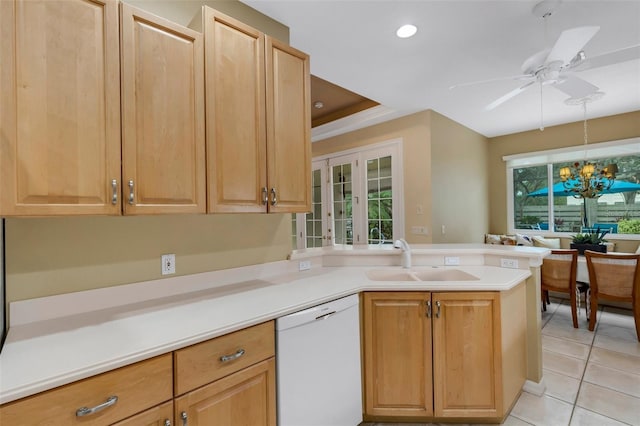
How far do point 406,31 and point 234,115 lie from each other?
157cm

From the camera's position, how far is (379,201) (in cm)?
446

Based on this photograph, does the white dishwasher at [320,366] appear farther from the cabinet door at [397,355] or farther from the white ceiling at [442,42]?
the white ceiling at [442,42]

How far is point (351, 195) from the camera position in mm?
4750

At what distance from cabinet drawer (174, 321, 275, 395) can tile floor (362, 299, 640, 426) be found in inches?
42.6

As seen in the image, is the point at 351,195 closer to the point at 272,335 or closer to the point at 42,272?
the point at 272,335

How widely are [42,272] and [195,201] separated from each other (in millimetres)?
713

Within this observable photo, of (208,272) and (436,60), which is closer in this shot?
(208,272)

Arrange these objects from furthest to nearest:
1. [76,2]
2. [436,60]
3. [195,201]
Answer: [436,60] < [195,201] < [76,2]

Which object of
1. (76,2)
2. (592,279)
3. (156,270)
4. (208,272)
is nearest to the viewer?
(76,2)

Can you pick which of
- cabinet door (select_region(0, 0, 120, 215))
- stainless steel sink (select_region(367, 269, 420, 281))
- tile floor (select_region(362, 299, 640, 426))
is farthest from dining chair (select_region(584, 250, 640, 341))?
cabinet door (select_region(0, 0, 120, 215))

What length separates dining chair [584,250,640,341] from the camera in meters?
3.00

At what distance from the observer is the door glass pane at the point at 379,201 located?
4.37m

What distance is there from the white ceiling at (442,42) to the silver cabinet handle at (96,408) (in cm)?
227

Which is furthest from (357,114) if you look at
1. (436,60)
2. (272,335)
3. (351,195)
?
(272,335)
